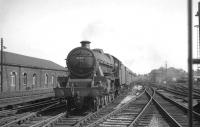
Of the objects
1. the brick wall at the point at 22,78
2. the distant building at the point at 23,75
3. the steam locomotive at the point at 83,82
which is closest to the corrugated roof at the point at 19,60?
the distant building at the point at 23,75

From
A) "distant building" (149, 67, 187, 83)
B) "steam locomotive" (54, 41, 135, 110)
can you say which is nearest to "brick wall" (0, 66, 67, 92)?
"steam locomotive" (54, 41, 135, 110)

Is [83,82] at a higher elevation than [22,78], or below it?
higher

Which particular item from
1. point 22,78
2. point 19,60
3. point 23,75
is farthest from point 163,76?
point 22,78

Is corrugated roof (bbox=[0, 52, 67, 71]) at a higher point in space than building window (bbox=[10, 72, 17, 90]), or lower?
higher

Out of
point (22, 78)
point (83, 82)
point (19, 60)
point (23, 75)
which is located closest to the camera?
point (83, 82)

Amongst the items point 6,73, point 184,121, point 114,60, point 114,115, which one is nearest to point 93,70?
point 114,115

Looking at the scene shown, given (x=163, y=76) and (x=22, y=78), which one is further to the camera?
(x=163, y=76)

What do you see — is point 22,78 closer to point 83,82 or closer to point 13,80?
point 13,80

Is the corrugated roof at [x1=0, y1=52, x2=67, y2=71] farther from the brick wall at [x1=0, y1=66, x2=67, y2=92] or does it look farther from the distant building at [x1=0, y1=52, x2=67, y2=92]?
the brick wall at [x1=0, y1=66, x2=67, y2=92]

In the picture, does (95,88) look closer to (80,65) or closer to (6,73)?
(80,65)

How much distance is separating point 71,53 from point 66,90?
236 centimetres

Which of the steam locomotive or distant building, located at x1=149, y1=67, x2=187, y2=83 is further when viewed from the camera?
distant building, located at x1=149, y1=67, x2=187, y2=83

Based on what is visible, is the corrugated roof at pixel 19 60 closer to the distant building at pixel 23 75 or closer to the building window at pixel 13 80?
the distant building at pixel 23 75

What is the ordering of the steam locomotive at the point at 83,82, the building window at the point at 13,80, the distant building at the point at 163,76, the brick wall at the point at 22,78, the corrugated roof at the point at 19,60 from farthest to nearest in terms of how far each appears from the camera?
the distant building at the point at 163,76, the corrugated roof at the point at 19,60, the building window at the point at 13,80, the brick wall at the point at 22,78, the steam locomotive at the point at 83,82
